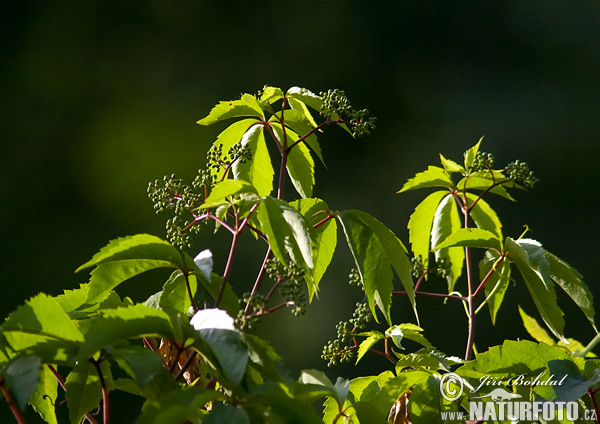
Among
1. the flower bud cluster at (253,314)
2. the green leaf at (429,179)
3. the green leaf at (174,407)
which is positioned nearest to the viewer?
the green leaf at (174,407)

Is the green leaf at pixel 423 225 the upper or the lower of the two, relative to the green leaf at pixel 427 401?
upper

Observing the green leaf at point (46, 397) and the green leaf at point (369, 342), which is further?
the green leaf at point (369, 342)

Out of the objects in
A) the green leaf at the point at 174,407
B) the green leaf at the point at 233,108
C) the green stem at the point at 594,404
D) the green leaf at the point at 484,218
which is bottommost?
the green stem at the point at 594,404

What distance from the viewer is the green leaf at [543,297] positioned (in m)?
0.75

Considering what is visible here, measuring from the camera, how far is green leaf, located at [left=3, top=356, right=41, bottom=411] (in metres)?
0.43

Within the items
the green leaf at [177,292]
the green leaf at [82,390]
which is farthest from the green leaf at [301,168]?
the green leaf at [82,390]

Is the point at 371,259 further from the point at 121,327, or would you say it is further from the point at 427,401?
the point at 121,327

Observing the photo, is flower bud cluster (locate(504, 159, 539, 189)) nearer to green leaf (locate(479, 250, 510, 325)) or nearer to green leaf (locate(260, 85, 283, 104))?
green leaf (locate(479, 250, 510, 325))

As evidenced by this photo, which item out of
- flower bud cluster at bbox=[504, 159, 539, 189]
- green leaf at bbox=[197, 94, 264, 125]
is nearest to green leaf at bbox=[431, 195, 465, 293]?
flower bud cluster at bbox=[504, 159, 539, 189]

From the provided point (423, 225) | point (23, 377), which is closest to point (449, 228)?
point (423, 225)

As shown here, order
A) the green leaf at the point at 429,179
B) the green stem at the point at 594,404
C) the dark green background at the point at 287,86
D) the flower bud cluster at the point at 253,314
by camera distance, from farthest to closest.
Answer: the dark green background at the point at 287,86 → the green leaf at the point at 429,179 → the green stem at the point at 594,404 → the flower bud cluster at the point at 253,314

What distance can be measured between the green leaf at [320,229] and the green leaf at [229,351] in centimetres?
18

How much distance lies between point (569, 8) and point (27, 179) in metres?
2.26

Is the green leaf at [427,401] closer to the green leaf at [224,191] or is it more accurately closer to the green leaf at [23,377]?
the green leaf at [224,191]
